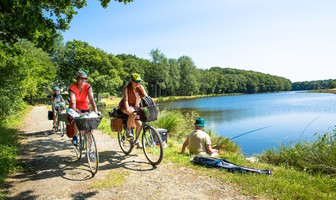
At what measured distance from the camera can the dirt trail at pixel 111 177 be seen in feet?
12.1

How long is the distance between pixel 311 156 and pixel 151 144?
410 centimetres

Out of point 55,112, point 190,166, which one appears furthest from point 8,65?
point 190,166

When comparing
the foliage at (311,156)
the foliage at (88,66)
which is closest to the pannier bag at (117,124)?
the foliage at (311,156)

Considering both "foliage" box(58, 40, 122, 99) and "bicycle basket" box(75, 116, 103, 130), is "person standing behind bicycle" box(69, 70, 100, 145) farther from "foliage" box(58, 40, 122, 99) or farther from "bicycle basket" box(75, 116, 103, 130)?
"foliage" box(58, 40, 122, 99)

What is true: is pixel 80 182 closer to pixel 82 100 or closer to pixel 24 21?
pixel 82 100

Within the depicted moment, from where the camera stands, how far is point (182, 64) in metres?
79.9

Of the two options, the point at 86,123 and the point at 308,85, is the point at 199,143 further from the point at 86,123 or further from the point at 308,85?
the point at 308,85

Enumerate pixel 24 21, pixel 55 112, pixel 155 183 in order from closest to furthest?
1. pixel 155 183
2. pixel 24 21
3. pixel 55 112

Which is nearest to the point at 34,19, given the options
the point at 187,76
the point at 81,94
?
the point at 81,94

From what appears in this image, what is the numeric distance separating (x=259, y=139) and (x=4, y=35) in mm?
13972

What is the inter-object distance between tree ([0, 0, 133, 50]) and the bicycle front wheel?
5.81 metres

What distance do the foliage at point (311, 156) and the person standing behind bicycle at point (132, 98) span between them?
12.7 feet

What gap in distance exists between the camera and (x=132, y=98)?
5.47 meters

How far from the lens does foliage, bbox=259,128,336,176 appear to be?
495 centimetres
